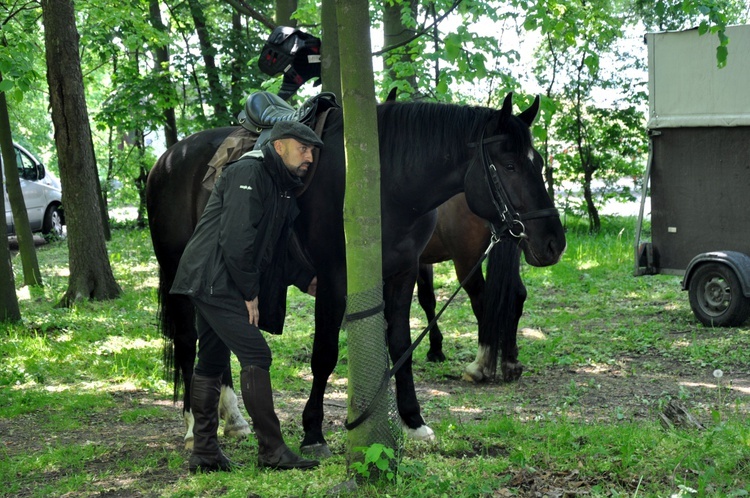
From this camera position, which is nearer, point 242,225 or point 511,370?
point 242,225

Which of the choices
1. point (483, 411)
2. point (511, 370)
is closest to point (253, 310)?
point (483, 411)

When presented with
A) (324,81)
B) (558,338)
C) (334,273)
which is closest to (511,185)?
(334,273)

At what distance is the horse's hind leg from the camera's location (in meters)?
7.73

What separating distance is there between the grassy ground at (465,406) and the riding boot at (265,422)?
100 mm

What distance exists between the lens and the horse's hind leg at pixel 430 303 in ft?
25.4

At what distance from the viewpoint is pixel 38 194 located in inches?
704

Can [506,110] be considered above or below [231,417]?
above

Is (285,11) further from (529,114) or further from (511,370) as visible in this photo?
(529,114)

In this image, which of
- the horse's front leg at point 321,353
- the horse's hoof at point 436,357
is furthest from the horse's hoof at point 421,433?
the horse's hoof at point 436,357

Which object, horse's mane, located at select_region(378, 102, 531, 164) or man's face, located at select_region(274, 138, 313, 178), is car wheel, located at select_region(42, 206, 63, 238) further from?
man's face, located at select_region(274, 138, 313, 178)

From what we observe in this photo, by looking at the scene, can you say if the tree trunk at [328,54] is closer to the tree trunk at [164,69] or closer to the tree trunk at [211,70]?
the tree trunk at [211,70]

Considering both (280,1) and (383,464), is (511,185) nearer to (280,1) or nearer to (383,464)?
(383,464)

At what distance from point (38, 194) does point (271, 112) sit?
556 inches

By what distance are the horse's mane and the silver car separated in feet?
47.2
